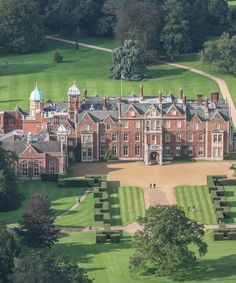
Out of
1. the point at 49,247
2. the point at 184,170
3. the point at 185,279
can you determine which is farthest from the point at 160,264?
the point at 184,170

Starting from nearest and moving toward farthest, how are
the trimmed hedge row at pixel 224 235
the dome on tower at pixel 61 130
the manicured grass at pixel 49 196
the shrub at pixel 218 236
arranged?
the trimmed hedge row at pixel 224 235, the shrub at pixel 218 236, the manicured grass at pixel 49 196, the dome on tower at pixel 61 130

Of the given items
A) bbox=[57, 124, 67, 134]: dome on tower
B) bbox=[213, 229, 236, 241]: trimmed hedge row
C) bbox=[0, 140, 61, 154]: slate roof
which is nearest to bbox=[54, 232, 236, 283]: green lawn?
bbox=[213, 229, 236, 241]: trimmed hedge row

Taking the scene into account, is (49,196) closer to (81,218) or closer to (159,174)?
(81,218)

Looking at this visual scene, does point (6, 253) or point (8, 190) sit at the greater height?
point (8, 190)

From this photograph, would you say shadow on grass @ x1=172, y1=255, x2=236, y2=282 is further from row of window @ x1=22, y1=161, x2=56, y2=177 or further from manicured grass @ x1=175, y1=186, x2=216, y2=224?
row of window @ x1=22, y1=161, x2=56, y2=177

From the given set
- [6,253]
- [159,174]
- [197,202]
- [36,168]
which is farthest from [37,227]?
[159,174]

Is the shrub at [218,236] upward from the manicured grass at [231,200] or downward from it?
downward

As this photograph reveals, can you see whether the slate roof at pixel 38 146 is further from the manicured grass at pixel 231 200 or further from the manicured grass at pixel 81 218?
the manicured grass at pixel 231 200

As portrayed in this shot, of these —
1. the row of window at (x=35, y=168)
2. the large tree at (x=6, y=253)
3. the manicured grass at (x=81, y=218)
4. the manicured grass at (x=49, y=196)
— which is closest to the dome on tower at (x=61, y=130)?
the row of window at (x=35, y=168)

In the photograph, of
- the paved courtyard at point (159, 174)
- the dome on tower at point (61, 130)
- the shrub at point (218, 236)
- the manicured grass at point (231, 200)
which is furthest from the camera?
the dome on tower at point (61, 130)
